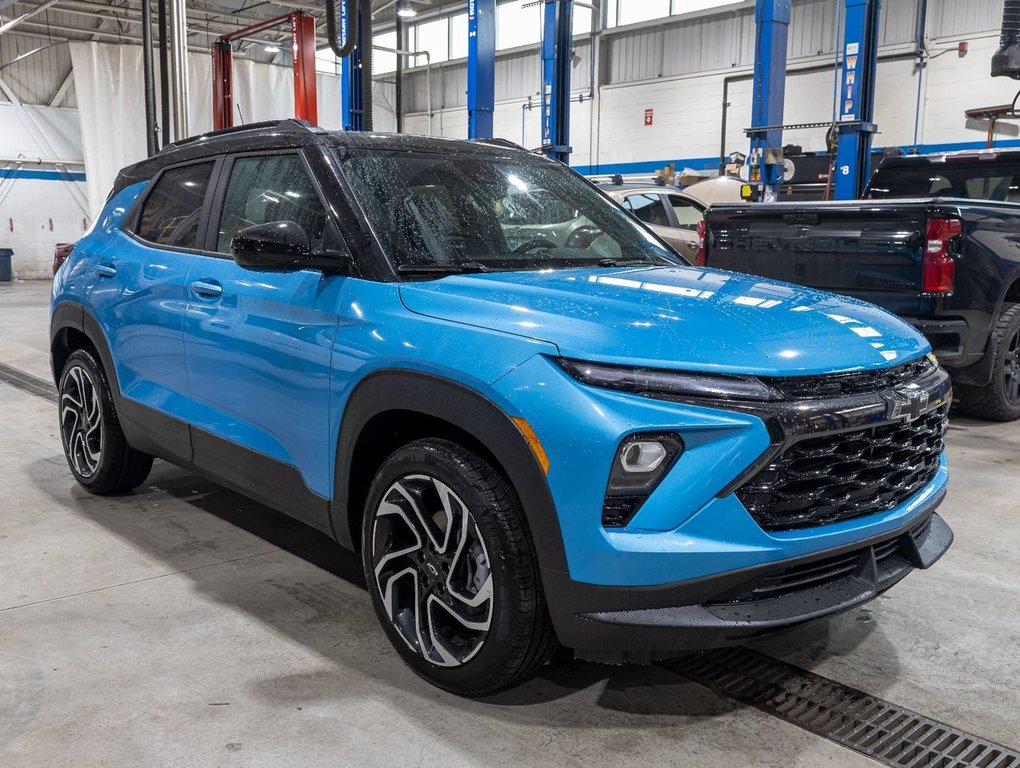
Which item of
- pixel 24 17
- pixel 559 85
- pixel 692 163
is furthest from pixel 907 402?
pixel 24 17

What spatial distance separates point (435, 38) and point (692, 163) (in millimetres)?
9555

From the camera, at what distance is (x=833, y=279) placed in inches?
228

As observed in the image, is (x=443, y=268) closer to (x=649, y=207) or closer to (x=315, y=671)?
(x=315, y=671)

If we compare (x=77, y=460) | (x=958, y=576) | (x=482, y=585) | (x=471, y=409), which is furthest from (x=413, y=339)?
(x=77, y=460)

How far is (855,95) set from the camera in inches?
390

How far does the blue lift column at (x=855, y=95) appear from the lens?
973cm

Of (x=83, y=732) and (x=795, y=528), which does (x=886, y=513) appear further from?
(x=83, y=732)

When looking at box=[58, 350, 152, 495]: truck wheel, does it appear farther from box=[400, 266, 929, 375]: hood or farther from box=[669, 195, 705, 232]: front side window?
box=[669, 195, 705, 232]: front side window

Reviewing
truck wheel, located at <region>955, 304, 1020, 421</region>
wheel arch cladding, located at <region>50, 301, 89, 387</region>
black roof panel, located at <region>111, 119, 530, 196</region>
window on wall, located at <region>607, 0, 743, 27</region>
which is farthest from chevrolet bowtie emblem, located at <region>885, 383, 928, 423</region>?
window on wall, located at <region>607, 0, 743, 27</region>

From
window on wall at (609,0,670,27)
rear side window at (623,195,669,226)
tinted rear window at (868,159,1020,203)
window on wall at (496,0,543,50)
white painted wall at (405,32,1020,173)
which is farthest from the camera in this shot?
window on wall at (496,0,543,50)

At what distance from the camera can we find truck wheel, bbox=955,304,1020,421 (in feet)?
19.2

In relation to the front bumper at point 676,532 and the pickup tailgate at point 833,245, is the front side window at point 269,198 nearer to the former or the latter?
the front bumper at point 676,532

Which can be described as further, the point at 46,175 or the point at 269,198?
the point at 46,175

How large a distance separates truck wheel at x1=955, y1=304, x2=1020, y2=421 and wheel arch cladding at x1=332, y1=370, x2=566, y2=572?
450cm
